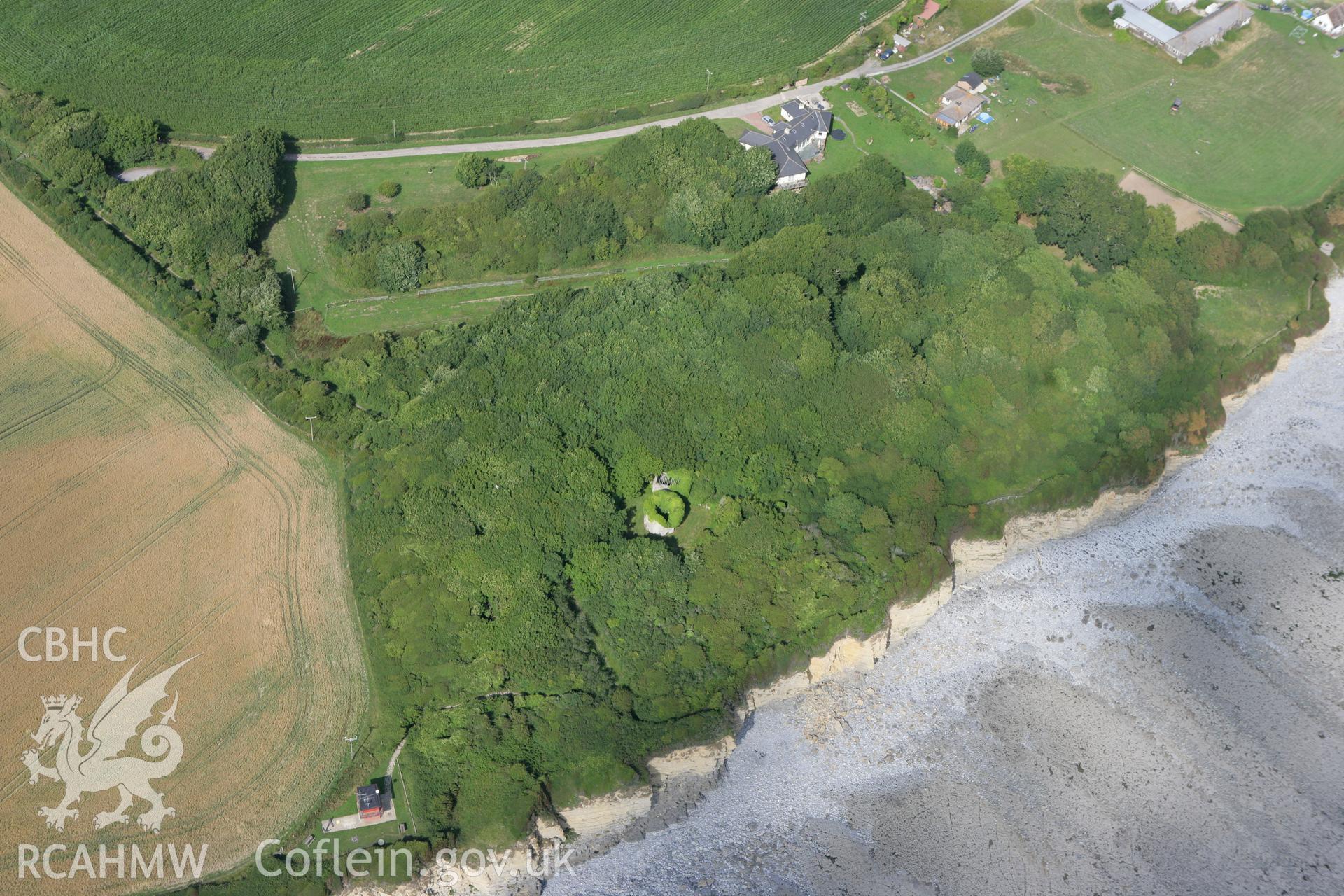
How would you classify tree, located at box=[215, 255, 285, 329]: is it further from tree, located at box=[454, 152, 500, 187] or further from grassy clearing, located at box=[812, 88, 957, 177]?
grassy clearing, located at box=[812, 88, 957, 177]

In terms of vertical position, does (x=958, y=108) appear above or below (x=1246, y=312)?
above

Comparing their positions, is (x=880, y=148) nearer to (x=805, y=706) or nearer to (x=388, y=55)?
(x=388, y=55)

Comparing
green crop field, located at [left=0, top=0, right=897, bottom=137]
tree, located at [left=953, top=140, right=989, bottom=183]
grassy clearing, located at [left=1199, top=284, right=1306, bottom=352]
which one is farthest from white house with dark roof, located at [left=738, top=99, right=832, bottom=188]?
grassy clearing, located at [left=1199, top=284, right=1306, bottom=352]

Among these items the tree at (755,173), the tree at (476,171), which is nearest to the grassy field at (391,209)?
the tree at (476,171)

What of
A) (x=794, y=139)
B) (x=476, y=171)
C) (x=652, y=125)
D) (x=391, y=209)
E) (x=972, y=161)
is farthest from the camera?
(x=652, y=125)

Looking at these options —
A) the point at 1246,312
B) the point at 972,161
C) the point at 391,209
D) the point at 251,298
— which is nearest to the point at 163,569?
the point at 251,298

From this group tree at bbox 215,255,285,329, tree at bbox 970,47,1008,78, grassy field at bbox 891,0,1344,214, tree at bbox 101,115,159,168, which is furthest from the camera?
tree at bbox 970,47,1008,78
